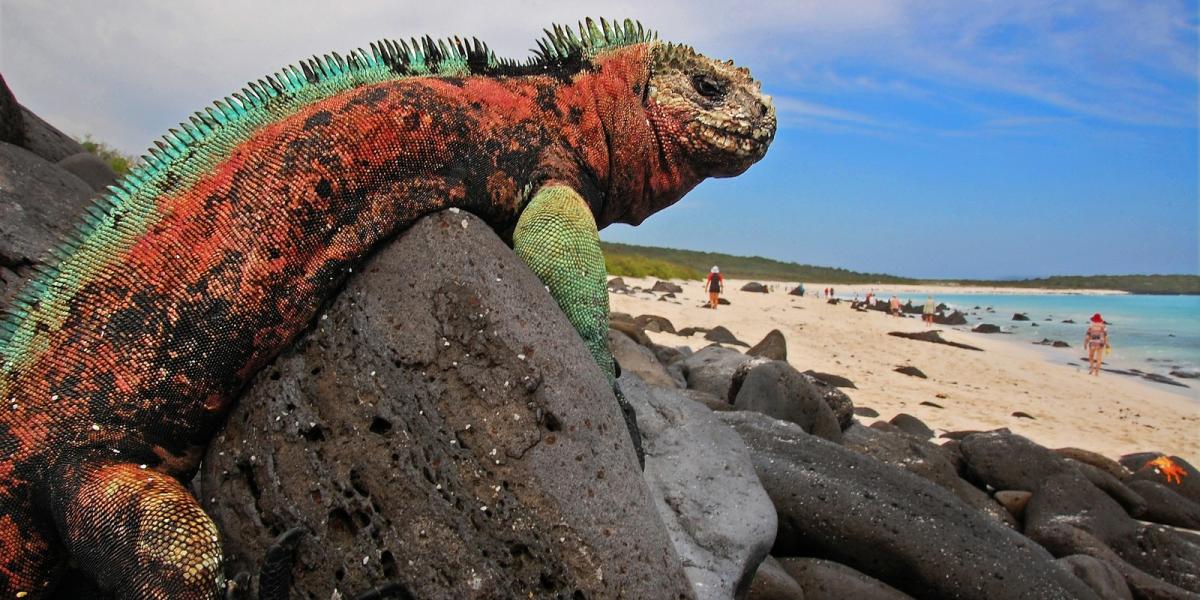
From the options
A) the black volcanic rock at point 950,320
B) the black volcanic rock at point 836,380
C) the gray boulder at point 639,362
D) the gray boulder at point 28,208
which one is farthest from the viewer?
the black volcanic rock at point 950,320

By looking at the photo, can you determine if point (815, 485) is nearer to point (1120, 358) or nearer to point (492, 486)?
point (492, 486)

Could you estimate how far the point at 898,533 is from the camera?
562 centimetres

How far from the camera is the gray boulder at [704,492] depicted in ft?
13.2

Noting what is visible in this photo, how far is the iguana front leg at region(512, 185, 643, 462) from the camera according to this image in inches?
136

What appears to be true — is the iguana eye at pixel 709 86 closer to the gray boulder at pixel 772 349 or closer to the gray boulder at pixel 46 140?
the gray boulder at pixel 46 140

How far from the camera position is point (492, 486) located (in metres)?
2.97

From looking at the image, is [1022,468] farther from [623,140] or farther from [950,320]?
[950,320]

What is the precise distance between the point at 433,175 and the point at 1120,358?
32145mm

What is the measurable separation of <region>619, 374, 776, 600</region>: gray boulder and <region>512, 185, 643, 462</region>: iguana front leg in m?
1.12

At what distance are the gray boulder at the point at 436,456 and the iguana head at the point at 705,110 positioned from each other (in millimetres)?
1503

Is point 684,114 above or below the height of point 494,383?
above

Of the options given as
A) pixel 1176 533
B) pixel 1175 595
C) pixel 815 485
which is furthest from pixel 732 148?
pixel 1176 533

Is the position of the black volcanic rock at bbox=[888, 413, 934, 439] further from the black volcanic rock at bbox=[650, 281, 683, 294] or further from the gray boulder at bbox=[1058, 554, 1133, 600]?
the black volcanic rock at bbox=[650, 281, 683, 294]

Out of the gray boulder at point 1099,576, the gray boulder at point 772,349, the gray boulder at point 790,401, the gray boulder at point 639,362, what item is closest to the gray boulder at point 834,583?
the gray boulder at point 1099,576
